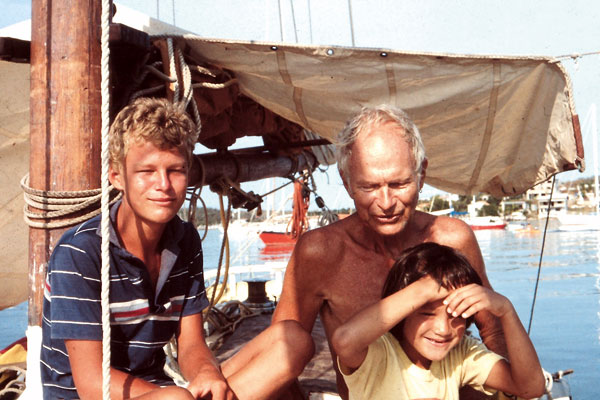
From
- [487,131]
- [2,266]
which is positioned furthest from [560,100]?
[2,266]

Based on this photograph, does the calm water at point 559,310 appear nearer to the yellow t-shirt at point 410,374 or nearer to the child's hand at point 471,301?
the yellow t-shirt at point 410,374

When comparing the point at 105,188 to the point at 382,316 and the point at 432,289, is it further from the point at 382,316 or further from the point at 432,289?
the point at 432,289

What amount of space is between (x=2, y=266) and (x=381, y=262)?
3.23m

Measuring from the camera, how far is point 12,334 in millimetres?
11812

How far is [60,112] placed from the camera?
7.62 ft

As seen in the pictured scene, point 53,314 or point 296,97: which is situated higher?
point 296,97

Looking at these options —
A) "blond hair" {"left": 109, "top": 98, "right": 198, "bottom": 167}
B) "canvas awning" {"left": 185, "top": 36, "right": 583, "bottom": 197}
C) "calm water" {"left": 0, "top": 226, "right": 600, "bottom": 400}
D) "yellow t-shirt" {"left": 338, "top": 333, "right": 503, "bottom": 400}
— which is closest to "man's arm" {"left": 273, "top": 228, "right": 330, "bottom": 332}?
"yellow t-shirt" {"left": 338, "top": 333, "right": 503, "bottom": 400}

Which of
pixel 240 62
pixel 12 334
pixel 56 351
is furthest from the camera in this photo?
pixel 12 334

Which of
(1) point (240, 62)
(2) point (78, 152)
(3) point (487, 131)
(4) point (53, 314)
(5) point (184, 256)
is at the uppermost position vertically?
(1) point (240, 62)

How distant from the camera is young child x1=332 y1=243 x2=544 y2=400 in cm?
193

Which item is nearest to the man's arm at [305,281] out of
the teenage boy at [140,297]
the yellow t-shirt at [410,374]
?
the teenage boy at [140,297]

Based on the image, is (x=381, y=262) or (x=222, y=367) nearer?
(x=222, y=367)

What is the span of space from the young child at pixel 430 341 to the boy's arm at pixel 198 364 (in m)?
0.42

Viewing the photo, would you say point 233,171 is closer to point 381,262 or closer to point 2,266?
point 2,266
